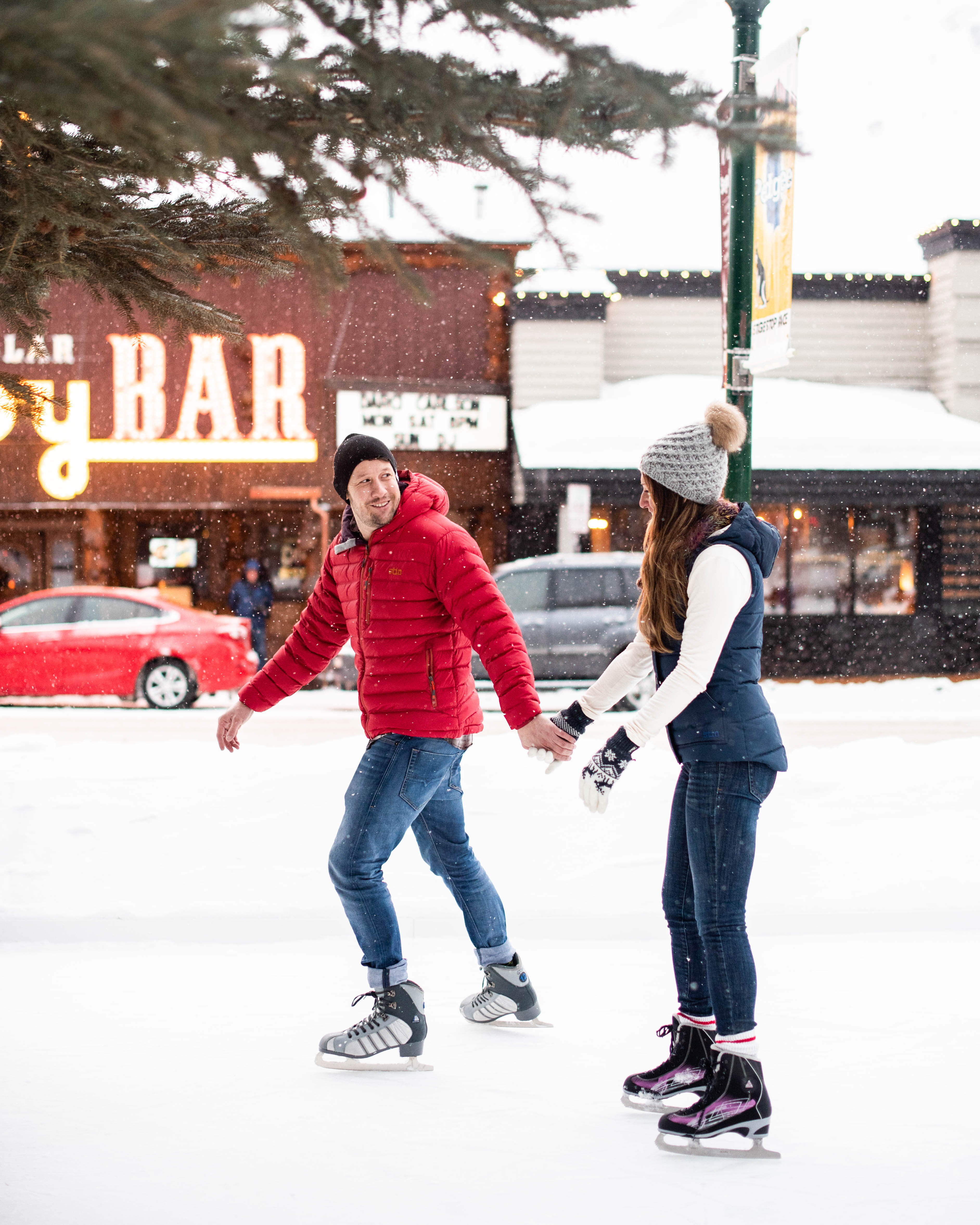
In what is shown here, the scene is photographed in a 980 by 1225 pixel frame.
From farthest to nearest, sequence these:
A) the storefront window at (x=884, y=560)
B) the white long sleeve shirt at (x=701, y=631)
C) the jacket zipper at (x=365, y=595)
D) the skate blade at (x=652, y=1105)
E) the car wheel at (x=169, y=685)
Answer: the storefront window at (x=884, y=560), the car wheel at (x=169, y=685), the jacket zipper at (x=365, y=595), the skate blade at (x=652, y=1105), the white long sleeve shirt at (x=701, y=631)

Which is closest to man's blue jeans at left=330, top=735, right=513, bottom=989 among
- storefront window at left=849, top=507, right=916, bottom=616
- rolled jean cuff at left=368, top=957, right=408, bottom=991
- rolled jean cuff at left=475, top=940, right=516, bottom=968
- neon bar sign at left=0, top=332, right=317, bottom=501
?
rolled jean cuff at left=368, top=957, right=408, bottom=991

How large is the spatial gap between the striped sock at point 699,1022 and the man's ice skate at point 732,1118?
287 millimetres

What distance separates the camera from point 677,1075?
11.2 ft

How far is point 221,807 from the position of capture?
5.91 meters

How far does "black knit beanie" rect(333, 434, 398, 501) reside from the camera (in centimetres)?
369

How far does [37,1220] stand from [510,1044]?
1599mm

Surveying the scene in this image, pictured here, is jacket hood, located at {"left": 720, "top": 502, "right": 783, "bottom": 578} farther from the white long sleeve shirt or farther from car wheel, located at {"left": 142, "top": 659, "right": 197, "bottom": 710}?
car wheel, located at {"left": 142, "top": 659, "right": 197, "bottom": 710}

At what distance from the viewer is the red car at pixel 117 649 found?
14.4 meters

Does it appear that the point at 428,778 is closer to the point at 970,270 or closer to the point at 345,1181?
the point at 345,1181

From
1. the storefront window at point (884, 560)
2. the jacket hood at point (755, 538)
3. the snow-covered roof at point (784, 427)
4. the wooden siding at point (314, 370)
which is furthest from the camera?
the wooden siding at point (314, 370)

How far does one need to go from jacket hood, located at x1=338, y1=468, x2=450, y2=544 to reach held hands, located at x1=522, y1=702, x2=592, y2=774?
2.37 ft

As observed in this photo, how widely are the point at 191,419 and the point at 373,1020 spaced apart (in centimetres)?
1686

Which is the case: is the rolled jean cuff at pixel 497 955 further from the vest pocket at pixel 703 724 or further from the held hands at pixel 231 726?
the vest pocket at pixel 703 724

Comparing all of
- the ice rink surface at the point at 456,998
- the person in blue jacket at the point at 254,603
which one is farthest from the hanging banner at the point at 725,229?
the person in blue jacket at the point at 254,603
